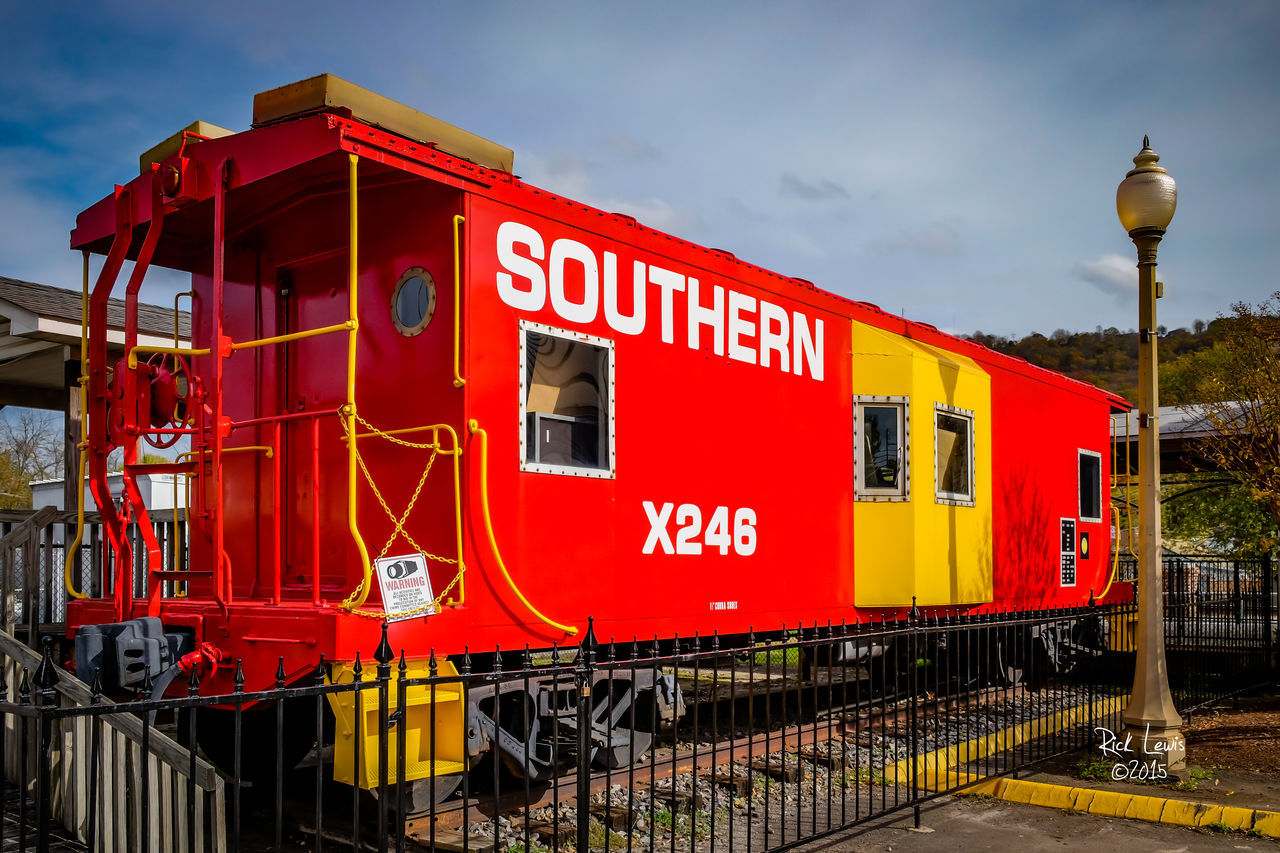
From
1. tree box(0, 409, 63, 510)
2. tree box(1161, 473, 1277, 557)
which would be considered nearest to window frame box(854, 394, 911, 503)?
tree box(1161, 473, 1277, 557)

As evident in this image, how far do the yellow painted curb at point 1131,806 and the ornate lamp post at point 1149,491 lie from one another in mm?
835

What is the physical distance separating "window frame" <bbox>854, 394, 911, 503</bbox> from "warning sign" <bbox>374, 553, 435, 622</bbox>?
4.49 metres

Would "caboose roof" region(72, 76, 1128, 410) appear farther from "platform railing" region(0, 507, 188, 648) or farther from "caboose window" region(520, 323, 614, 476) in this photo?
"platform railing" region(0, 507, 188, 648)

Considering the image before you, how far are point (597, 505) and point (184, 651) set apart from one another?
2.36 m

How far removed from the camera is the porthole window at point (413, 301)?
5.96 m

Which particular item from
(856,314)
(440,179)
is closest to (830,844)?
(440,179)

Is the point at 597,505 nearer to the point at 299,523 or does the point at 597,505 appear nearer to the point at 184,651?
the point at 299,523

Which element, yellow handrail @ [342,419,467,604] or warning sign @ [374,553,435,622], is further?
yellow handrail @ [342,419,467,604]

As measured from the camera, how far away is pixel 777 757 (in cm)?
764

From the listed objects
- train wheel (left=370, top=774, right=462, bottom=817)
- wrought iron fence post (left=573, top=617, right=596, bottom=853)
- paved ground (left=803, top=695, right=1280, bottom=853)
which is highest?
wrought iron fence post (left=573, top=617, right=596, bottom=853)

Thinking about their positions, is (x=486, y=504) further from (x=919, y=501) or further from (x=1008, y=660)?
(x=1008, y=660)

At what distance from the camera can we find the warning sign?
501 centimetres

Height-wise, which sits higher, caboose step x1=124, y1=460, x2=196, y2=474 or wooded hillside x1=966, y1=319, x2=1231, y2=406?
wooded hillside x1=966, y1=319, x2=1231, y2=406

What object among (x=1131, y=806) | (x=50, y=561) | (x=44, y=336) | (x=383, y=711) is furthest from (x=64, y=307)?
(x=1131, y=806)
